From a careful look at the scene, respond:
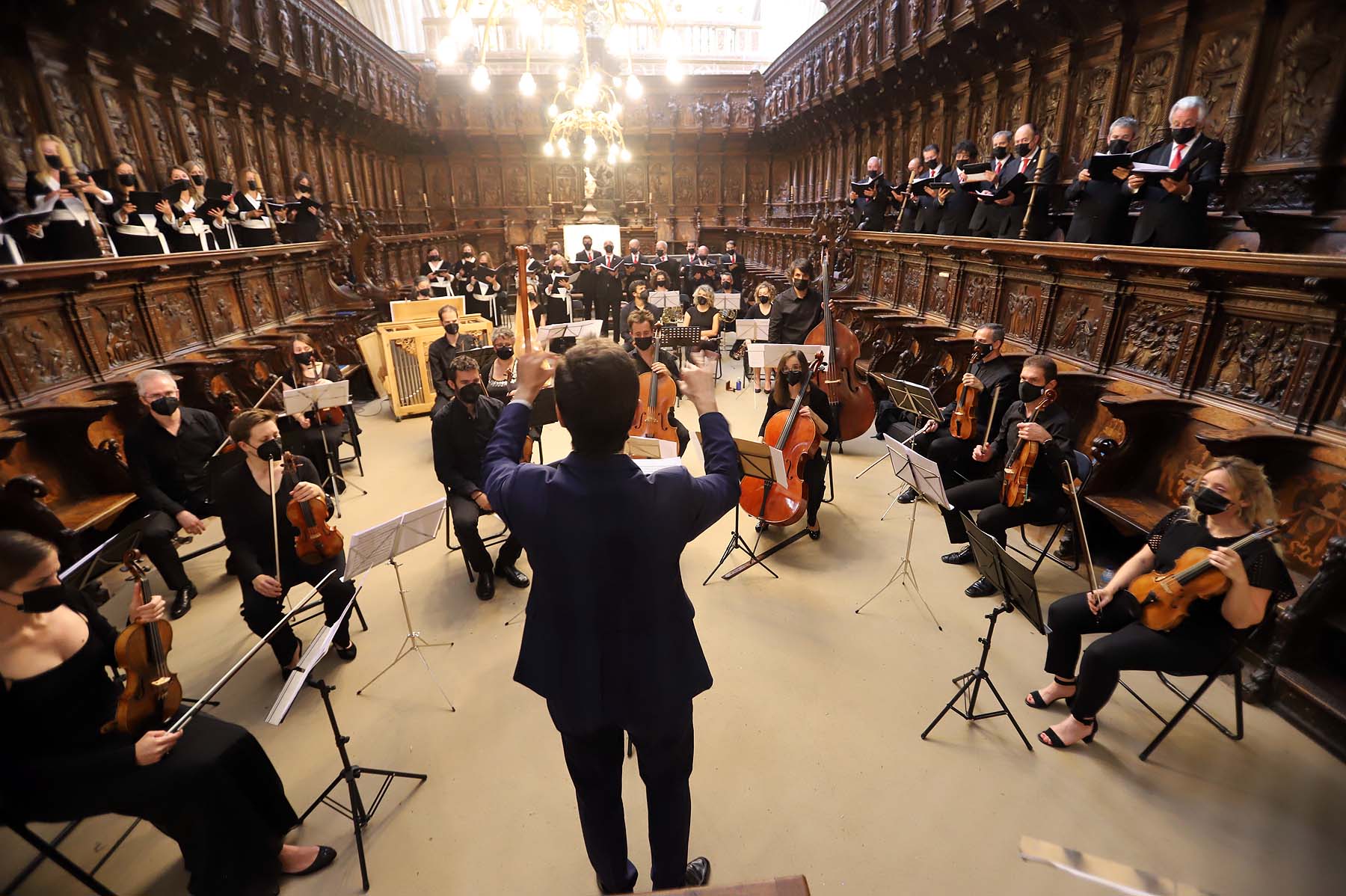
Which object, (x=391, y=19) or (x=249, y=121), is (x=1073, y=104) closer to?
(x=249, y=121)

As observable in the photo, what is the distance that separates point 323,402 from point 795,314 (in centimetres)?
453

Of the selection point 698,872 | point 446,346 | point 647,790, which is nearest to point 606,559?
point 647,790

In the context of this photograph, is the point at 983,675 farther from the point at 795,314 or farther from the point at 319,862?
the point at 795,314

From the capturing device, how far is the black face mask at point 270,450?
3.07 metres

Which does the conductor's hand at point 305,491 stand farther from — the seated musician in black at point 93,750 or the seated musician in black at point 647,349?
the seated musician in black at point 647,349

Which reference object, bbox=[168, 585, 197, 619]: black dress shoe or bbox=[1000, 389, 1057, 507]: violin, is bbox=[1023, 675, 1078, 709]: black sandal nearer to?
bbox=[1000, 389, 1057, 507]: violin

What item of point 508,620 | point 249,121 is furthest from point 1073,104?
point 249,121

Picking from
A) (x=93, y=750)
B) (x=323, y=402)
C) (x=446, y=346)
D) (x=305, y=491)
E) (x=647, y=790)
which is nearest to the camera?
(x=647, y=790)

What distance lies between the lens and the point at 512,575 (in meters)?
4.26

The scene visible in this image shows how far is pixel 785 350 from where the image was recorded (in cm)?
505

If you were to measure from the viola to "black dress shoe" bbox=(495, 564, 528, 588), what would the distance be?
3.46 metres

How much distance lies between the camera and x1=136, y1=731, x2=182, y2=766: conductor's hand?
1971mm

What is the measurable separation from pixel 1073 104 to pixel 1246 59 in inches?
74.3

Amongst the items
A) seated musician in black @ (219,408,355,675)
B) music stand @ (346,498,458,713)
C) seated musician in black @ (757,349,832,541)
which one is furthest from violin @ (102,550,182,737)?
seated musician in black @ (757,349,832,541)
